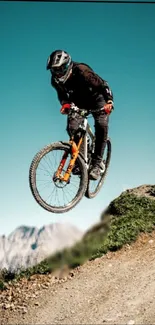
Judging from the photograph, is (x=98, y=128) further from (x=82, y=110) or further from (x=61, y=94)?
(x=61, y=94)

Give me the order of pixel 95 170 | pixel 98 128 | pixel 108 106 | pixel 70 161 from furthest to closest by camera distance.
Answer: pixel 95 170 → pixel 98 128 → pixel 108 106 → pixel 70 161

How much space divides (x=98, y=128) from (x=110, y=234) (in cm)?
349

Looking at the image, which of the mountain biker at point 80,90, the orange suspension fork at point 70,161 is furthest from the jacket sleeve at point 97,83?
the orange suspension fork at point 70,161

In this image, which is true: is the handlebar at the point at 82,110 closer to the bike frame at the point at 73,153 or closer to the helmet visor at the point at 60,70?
the bike frame at the point at 73,153

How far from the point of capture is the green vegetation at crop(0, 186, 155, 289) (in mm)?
9867

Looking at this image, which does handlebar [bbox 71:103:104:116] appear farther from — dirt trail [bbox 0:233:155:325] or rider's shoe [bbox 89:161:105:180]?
dirt trail [bbox 0:233:155:325]

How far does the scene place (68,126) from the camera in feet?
28.6

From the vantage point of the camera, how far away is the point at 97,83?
28.3 ft

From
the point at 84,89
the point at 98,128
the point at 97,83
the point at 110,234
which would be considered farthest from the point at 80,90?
the point at 110,234

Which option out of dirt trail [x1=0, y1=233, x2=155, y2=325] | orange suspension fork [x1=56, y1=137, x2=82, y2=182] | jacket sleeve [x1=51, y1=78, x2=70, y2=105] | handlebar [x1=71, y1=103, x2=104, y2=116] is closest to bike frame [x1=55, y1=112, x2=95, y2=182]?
orange suspension fork [x1=56, y1=137, x2=82, y2=182]

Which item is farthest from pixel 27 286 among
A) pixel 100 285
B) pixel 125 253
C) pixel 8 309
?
pixel 125 253

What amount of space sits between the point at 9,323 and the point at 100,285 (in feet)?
7.25

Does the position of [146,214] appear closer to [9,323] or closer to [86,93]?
[86,93]

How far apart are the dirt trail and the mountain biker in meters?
2.43
